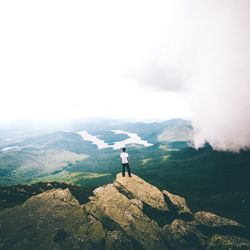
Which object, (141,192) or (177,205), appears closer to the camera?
(141,192)

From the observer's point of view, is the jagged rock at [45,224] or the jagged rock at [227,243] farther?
the jagged rock at [227,243]

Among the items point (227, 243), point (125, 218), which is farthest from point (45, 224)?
point (227, 243)

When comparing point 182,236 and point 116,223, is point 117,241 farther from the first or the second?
point 182,236

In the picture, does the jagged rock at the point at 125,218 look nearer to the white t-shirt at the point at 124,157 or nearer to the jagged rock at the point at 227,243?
the white t-shirt at the point at 124,157

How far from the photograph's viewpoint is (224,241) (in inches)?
2638

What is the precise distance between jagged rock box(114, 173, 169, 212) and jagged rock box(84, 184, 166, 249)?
3.13 meters

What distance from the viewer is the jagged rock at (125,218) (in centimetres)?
6103

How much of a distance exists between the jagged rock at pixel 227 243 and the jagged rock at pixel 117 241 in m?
21.6

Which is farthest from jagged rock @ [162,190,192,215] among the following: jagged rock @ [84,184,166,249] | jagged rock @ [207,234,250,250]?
jagged rock @ [84,184,166,249]

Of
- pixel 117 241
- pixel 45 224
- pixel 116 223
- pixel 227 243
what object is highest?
pixel 45 224

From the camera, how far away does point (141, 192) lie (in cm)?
7538

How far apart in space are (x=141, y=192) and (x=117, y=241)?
19.0 metres

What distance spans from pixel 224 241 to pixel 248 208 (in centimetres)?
15120

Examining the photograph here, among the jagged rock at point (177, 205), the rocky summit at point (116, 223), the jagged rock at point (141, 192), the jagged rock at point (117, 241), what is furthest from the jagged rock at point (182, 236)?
the jagged rock at point (117, 241)
